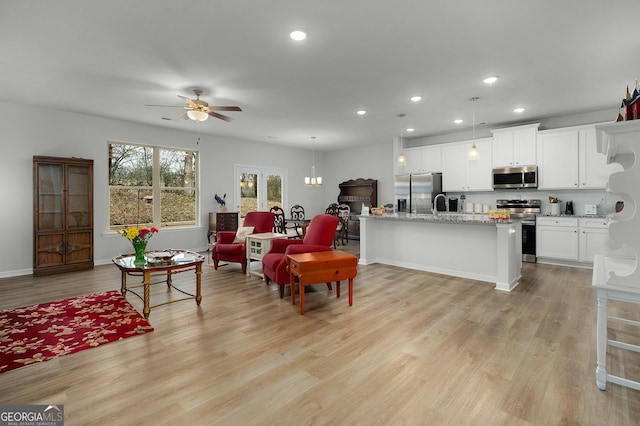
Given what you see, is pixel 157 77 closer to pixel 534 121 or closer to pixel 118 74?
pixel 118 74

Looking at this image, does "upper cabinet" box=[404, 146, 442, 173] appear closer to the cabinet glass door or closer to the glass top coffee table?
the glass top coffee table

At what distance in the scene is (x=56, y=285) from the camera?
4457 mm

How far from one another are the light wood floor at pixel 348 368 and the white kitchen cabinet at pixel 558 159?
9.64ft

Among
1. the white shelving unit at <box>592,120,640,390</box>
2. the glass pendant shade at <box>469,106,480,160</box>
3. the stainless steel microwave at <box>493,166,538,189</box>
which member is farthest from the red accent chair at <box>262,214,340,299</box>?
the stainless steel microwave at <box>493,166,538,189</box>

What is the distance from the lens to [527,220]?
19.4 ft

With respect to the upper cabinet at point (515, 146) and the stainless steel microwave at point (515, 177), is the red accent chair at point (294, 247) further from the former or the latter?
the upper cabinet at point (515, 146)

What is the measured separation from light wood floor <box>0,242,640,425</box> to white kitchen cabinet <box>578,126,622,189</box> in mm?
2882

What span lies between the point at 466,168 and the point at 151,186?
695cm

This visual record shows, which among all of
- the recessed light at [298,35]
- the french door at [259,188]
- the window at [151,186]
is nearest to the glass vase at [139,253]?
the recessed light at [298,35]

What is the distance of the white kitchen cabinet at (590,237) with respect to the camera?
515 centimetres

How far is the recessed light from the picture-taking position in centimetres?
290

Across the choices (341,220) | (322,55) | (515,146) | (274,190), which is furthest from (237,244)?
(515,146)

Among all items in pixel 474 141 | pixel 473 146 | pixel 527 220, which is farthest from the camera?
pixel 474 141

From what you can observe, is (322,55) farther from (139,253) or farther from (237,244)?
(237,244)
